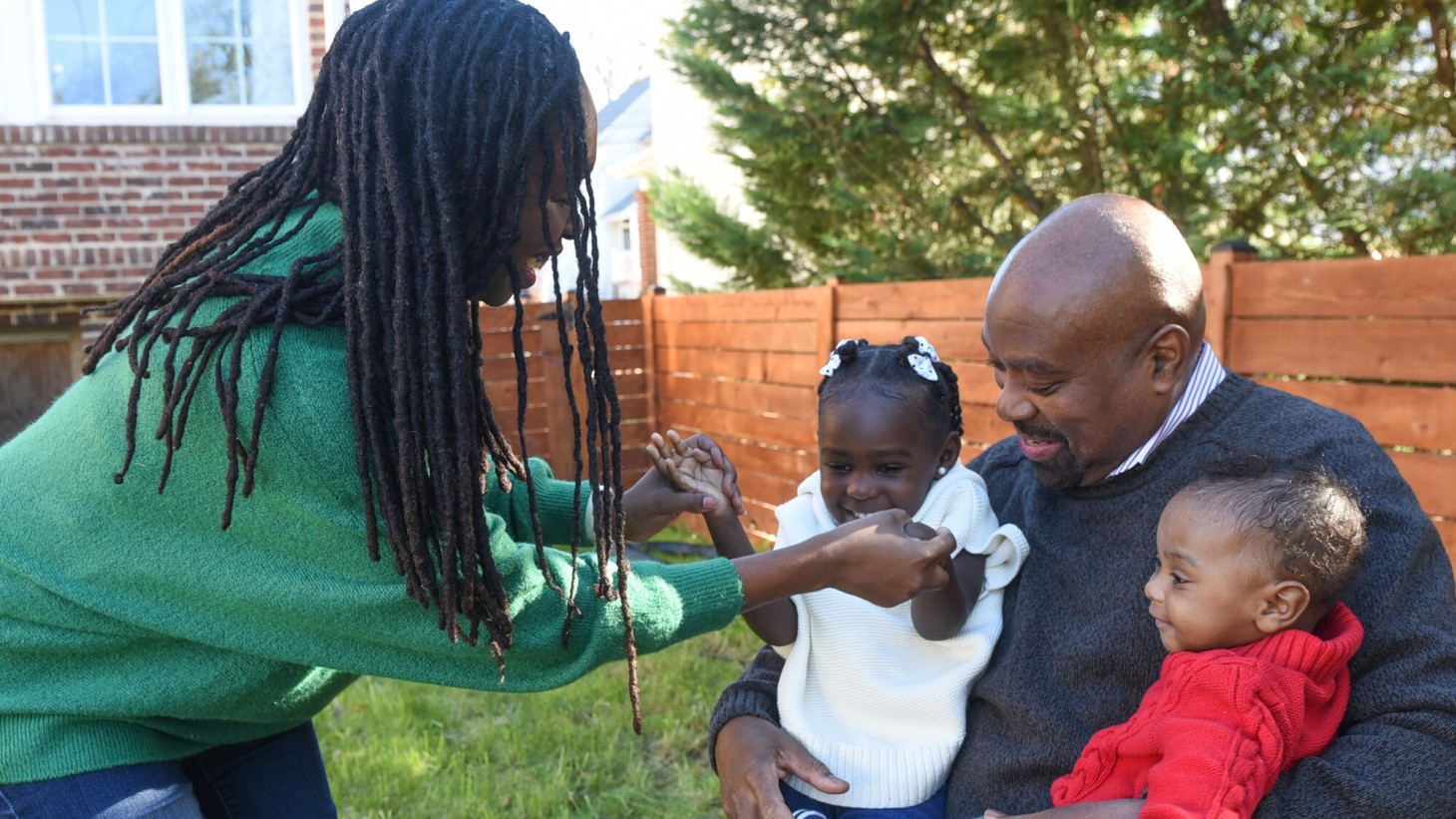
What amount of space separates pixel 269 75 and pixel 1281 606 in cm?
926

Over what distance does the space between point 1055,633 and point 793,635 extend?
614mm

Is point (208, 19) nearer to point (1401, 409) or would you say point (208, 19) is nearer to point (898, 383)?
point (898, 383)

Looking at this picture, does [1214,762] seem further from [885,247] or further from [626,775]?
[885,247]

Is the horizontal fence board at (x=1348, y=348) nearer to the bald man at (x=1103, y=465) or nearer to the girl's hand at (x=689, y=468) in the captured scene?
the bald man at (x=1103, y=465)

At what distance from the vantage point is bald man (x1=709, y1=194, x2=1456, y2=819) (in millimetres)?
2078

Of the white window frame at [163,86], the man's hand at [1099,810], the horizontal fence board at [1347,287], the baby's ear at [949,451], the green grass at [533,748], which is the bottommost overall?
the green grass at [533,748]

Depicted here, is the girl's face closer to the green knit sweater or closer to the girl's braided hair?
the girl's braided hair

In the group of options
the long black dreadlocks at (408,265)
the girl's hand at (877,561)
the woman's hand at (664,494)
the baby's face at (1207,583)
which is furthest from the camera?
the woman's hand at (664,494)

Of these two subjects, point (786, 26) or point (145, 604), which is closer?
point (145, 604)

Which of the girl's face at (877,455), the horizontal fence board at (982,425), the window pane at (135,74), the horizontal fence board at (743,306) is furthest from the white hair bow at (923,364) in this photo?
the window pane at (135,74)

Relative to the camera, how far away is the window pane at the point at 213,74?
916 centimetres

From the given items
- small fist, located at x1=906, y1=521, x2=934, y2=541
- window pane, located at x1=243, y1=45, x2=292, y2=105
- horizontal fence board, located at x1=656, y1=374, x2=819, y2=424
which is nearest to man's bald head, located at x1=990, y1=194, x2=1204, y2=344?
small fist, located at x1=906, y1=521, x2=934, y2=541

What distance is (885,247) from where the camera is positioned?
8.70 metres

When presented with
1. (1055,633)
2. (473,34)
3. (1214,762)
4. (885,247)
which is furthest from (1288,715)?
(885,247)
